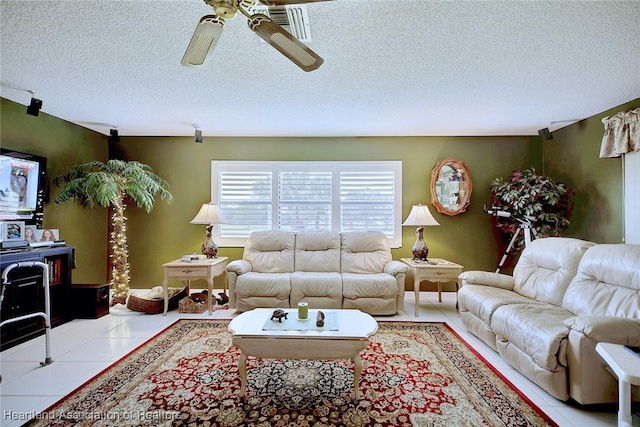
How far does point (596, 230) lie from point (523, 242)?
77cm

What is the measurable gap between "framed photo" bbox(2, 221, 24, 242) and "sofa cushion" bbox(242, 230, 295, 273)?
228 cm

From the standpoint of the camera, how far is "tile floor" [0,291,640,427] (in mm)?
1915

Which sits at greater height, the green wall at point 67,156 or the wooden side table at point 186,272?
the green wall at point 67,156

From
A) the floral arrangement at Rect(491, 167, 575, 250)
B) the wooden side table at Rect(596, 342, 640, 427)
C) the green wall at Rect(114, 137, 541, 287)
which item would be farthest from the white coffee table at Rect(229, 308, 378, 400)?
the floral arrangement at Rect(491, 167, 575, 250)

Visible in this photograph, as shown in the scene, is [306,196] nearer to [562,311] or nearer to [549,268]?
[549,268]

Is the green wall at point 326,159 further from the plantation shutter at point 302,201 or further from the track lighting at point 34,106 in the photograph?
the track lighting at point 34,106

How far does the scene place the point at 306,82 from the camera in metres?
2.88

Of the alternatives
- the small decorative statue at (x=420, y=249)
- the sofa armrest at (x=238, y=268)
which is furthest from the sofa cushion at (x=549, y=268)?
the sofa armrest at (x=238, y=268)

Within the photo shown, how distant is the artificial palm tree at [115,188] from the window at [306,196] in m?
1.02

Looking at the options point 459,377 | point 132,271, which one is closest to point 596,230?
point 459,377

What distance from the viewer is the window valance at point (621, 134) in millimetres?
3176

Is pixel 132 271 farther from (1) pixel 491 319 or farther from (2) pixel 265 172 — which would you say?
(1) pixel 491 319

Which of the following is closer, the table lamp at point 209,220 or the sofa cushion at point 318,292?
the sofa cushion at point 318,292

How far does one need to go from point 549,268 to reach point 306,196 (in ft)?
10.2
